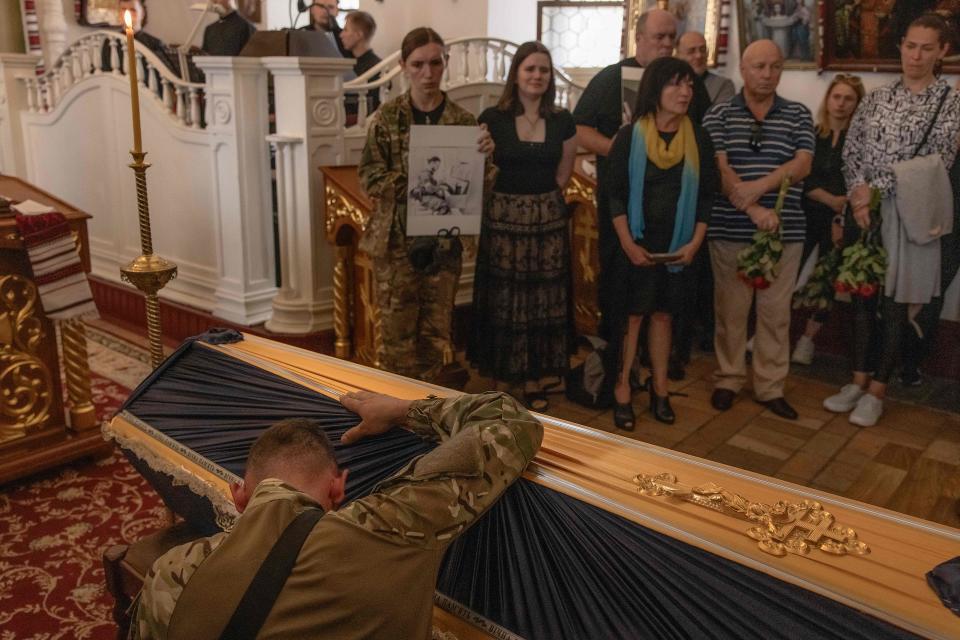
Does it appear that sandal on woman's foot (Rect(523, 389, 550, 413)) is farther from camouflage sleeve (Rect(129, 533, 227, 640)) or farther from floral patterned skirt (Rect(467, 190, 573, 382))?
camouflage sleeve (Rect(129, 533, 227, 640))

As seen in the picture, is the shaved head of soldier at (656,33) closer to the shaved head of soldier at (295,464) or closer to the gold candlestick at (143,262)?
the gold candlestick at (143,262)

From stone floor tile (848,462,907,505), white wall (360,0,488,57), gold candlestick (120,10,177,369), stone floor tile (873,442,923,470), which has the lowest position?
stone floor tile (873,442,923,470)

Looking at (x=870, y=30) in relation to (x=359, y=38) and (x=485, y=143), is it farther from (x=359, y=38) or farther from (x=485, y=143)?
(x=359, y=38)

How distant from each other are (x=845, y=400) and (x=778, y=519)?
305 centimetres

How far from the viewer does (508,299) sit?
150 inches

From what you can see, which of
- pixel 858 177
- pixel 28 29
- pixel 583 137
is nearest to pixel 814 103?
pixel 858 177

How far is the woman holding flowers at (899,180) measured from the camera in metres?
3.67

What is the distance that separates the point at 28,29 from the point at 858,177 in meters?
7.01

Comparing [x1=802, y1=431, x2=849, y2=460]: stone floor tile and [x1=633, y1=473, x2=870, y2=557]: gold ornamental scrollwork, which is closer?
[x1=633, y1=473, x2=870, y2=557]: gold ornamental scrollwork

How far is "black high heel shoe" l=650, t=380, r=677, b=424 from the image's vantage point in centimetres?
396

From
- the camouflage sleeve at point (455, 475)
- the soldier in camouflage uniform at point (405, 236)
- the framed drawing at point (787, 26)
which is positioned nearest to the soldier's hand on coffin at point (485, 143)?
the soldier in camouflage uniform at point (405, 236)

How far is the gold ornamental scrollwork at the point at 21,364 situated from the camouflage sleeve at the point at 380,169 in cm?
134

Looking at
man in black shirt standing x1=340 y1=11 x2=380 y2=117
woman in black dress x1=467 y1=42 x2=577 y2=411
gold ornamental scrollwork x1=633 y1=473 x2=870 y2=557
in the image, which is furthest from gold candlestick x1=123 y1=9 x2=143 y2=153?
man in black shirt standing x1=340 y1=11 x2=380 y2=117

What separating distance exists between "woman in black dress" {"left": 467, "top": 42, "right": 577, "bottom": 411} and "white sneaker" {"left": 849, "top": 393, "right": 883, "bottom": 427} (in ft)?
4.67
